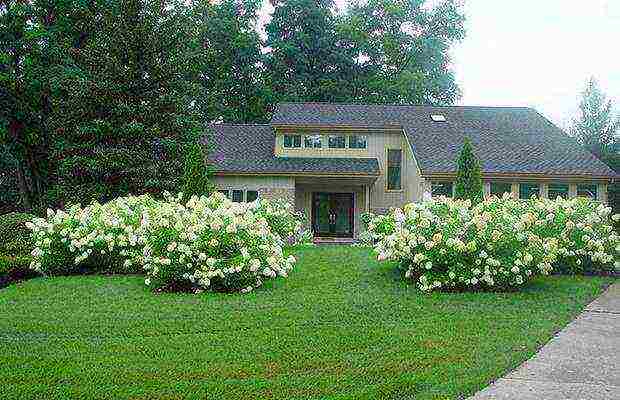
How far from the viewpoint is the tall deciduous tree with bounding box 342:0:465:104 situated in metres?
40.2

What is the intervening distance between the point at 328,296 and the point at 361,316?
146cm

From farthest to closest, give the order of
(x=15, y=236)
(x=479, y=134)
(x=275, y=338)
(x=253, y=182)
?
(x=479, y=134), (x=253, y=182), (x=15, y=236), (x=275, y=338)

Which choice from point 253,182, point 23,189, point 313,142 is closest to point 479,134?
point 313,142

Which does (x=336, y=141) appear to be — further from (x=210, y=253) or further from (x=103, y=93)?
Result: (x=210, y=253)

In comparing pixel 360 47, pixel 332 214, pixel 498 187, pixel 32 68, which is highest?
pixel 360 47

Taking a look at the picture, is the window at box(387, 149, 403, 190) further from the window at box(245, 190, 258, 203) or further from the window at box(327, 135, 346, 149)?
the window at box(245, 190, 258, 203)

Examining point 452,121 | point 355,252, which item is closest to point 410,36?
point 452,121

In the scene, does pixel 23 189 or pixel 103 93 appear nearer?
pixel 103 93

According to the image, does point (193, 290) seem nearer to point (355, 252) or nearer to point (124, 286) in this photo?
point (124, 286)

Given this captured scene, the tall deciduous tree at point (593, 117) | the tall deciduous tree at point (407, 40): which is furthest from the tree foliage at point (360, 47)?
the tall deciduous tree at point (593, 117)

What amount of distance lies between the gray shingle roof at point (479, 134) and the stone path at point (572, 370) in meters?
17.7

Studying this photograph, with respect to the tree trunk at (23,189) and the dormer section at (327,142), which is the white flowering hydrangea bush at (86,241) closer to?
the dormer section at (327,142)

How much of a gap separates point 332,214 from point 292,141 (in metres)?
3.28

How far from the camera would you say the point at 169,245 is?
32.9ft
